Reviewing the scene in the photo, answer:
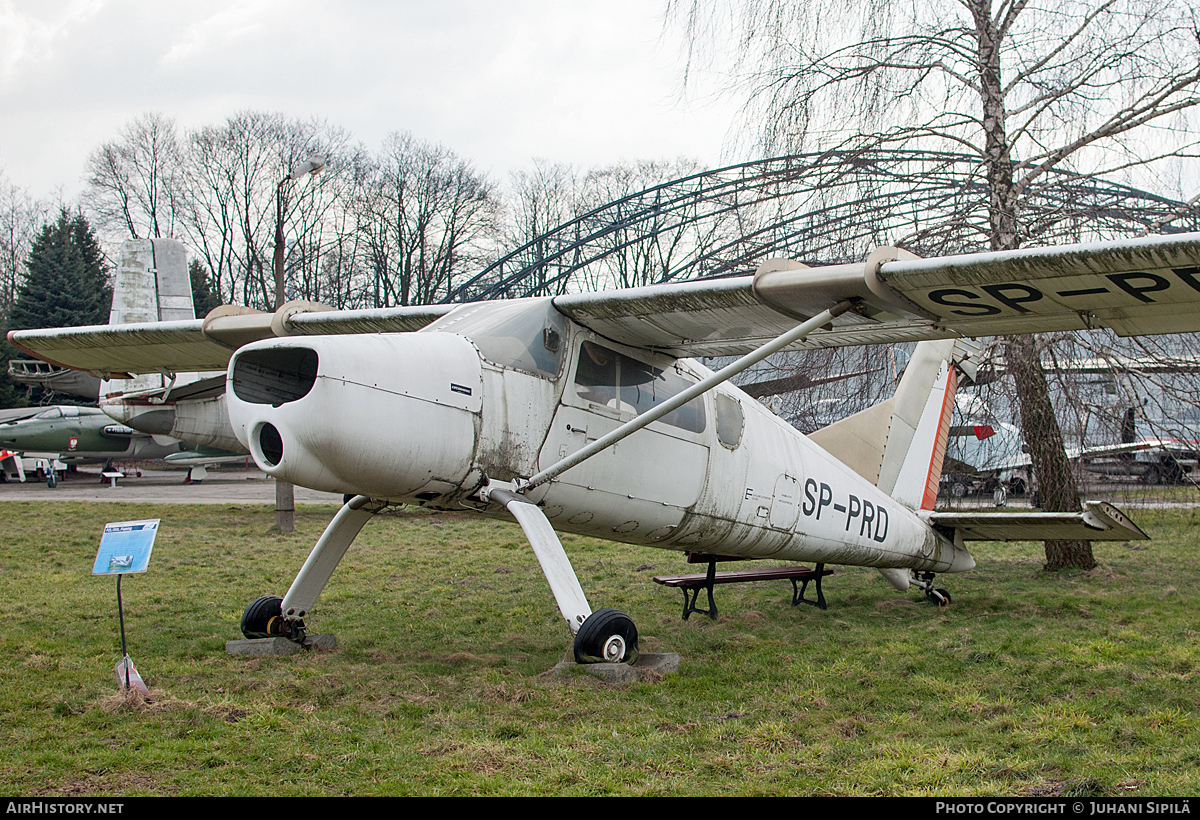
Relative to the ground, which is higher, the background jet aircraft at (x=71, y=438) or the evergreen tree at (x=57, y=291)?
the evergreen tree at (x=57, y=291)

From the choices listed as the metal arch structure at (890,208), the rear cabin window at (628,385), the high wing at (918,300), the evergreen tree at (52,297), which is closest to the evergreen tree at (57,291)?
the evergreen tree at (52,297)

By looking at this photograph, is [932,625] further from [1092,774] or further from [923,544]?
[1092,774]

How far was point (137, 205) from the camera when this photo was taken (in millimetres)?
44469

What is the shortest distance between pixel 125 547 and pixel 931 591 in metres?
7.69

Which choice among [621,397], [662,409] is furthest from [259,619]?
[662,409]

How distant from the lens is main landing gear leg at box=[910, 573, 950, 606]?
9180 mm

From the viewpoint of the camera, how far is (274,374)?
5.06 meters

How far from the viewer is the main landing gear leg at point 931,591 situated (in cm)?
918

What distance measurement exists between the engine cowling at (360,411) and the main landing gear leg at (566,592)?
0.43 meters

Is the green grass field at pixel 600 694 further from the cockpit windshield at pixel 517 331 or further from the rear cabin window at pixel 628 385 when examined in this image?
the cockpit windshield at pixel 517 331

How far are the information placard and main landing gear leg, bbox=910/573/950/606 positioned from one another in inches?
295

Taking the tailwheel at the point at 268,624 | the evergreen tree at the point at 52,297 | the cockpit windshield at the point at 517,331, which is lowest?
the tailwheel at the point at 268,624

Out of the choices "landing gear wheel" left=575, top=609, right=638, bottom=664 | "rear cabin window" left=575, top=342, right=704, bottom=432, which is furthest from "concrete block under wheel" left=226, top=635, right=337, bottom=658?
"rear cabin window" left=575, top=342, right=704, bottom=432
